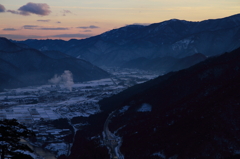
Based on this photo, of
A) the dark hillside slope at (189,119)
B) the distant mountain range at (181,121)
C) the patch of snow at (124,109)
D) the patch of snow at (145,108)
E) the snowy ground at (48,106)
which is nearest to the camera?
the dark hillside slope at (189,119)

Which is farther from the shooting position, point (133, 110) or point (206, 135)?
point (133, 110)

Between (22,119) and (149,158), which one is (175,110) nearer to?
(149,158)

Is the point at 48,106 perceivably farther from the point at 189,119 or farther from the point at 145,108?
the point at 189,119

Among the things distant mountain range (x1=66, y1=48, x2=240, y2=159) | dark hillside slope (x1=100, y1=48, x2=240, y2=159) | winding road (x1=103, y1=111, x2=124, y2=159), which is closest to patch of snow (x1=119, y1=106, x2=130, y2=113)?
distant mountain range (x1=66, y1=48, x2=240, y2=159)

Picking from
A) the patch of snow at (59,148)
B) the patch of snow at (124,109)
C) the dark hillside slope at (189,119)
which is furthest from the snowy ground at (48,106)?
the dark hillside slope at (189,119)

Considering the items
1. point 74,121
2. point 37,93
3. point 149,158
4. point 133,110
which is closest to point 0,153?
point 149,158

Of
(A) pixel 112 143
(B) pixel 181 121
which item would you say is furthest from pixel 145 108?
(B) pixel 181 121

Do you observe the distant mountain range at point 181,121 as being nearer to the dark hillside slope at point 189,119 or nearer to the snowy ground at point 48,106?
the dark hillside slope at point 189,119
